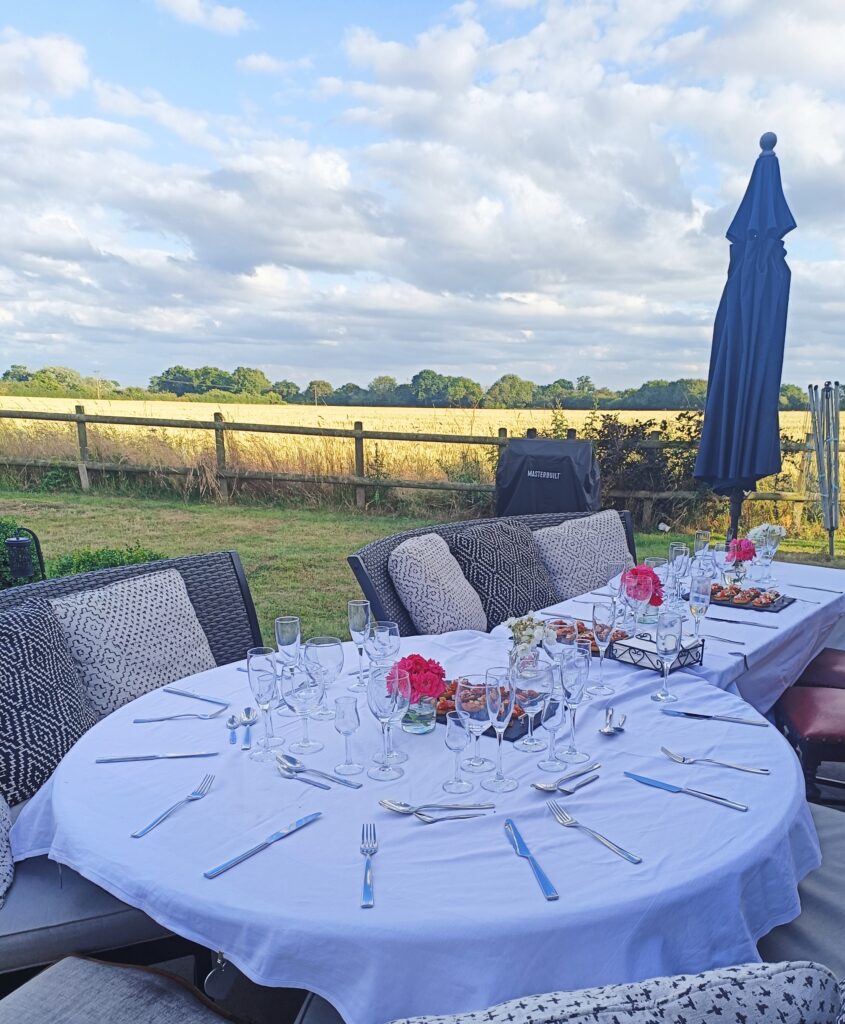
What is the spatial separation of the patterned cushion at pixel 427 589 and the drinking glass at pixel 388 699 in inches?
56.3

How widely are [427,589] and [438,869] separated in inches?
71.0

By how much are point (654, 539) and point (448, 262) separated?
913 cm

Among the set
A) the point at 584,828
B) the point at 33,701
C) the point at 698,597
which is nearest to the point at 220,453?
the point at 33,701

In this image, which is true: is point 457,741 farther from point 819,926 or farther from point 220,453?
point 220,453

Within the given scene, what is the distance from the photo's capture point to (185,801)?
4.24 feet

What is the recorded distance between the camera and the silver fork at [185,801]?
1196mm

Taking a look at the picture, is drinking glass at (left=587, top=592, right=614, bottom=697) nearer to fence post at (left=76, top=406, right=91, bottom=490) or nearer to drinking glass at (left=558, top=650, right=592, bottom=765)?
drinking glass at (left=558, top=650, right=592, bottom=765)

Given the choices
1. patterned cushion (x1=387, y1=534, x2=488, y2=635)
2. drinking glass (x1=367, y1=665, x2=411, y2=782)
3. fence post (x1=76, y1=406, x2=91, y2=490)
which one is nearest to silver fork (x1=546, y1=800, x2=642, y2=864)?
A: drinking glass (x1=367, y1=665, x2=411, y2=782)

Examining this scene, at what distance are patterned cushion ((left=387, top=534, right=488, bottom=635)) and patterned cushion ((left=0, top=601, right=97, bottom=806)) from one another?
1270 mm

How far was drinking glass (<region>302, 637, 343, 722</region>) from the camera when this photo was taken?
5.42 ft

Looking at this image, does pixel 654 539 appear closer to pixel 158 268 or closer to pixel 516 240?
pixel 516 240

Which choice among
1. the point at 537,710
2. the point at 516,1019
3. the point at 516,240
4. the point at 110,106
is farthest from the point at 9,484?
the point at 516,1019

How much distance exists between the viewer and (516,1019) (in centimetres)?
58

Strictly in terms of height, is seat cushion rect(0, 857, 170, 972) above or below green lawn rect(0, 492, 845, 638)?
above
